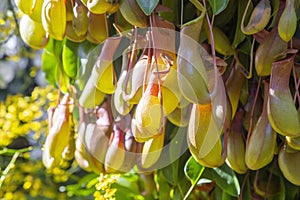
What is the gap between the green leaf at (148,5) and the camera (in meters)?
0.39

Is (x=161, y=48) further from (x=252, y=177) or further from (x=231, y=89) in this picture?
(x=252, y=177)

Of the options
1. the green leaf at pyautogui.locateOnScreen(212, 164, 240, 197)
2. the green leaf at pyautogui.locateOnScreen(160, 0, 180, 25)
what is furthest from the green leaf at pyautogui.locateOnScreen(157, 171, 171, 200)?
the green leaf at pyautogui.locateOnScreen(160, 0, 180, 25)

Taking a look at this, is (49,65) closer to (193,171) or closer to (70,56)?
(70,56)

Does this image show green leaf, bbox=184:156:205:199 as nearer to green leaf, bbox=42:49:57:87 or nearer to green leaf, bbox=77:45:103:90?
green leaf, bbox=77:45:103:90

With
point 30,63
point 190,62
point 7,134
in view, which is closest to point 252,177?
point 190,62

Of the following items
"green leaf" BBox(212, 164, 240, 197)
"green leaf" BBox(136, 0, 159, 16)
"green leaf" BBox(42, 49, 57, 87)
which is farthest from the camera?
"green leaf" BBox(42, 49, 57, 87)

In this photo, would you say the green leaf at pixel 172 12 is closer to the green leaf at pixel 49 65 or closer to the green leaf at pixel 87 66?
the green leaf at pixel 87 66

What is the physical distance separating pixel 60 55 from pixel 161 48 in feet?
0.64

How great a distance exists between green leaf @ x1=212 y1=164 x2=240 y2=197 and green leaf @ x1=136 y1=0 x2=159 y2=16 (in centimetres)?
19

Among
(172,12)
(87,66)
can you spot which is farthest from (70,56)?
(172,12)

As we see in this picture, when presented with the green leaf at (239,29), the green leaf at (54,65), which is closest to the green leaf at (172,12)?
the green leaf at (239,29)

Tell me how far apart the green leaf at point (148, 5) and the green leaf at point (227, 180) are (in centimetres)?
19

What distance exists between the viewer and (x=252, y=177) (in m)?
0.55

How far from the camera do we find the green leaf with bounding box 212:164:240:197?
51cm
